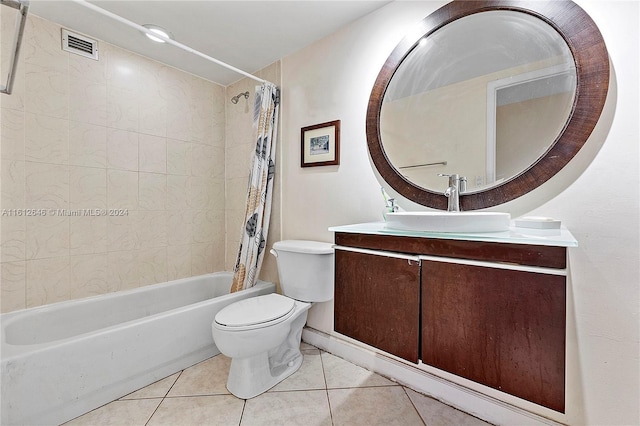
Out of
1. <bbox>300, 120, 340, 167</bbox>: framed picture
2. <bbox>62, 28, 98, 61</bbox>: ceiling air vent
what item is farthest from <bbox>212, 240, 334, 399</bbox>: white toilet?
<bbox>62, 28, 98, 61</bbox>: ceiling air vent

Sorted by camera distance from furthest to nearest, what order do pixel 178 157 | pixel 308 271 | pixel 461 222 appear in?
pixel 178 157, pixel 308 271, pixel 461 222

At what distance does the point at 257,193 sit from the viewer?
2215 mm

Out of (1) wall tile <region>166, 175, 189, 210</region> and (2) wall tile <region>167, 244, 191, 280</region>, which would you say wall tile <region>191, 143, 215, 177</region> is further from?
(2) wall tile <region>167, 244, 191, 280</region>

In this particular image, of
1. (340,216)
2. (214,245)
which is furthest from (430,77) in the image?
(214,245)

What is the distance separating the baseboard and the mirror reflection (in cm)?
100

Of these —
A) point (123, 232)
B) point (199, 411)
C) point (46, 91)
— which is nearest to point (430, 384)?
point (199, 411)

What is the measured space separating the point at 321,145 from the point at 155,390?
175 cm

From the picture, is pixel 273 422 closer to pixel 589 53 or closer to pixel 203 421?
pixel 203 421

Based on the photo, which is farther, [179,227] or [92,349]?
[179,227]

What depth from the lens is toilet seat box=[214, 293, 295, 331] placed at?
1451mm

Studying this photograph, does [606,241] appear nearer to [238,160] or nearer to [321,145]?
[321,145]

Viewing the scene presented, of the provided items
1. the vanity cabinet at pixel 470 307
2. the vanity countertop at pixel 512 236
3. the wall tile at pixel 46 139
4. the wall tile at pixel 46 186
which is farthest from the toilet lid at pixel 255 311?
the wall tile at pixel 46 139

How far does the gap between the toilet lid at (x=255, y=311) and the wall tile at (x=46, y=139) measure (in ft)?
4.82

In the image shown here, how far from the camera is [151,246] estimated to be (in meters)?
2.28
